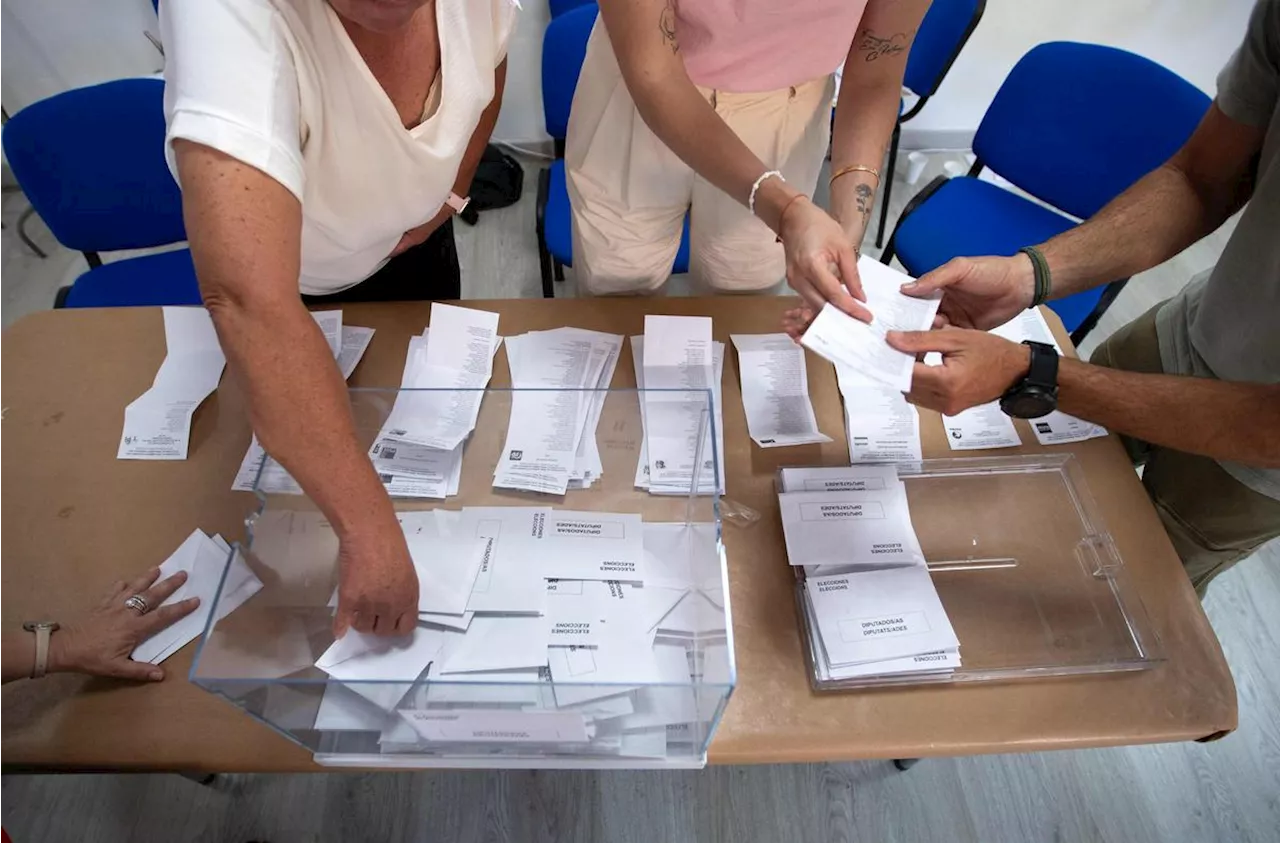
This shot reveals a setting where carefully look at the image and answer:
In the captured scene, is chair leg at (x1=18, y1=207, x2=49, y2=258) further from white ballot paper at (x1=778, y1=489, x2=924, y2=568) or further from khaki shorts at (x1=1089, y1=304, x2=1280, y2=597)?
khaki shorts at (x1=1089, y1=304, x2=1280, y2=597)

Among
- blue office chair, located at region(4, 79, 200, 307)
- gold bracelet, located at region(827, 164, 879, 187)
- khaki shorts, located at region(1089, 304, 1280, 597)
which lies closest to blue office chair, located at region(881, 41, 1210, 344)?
khaki shorts, located at region(1089, 304, 1280, 597)

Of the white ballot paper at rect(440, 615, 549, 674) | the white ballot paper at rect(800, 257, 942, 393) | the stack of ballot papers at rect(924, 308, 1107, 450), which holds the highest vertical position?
the white ballot paper at rect(800, 257, 942, 393)

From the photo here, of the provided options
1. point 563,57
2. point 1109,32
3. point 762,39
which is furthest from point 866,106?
point 1109,32

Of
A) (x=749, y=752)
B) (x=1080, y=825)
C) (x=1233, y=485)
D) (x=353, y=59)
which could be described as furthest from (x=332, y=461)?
(x=1080, y=825)

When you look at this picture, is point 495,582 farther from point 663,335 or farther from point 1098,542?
point 1098,542

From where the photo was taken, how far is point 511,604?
3.27ft

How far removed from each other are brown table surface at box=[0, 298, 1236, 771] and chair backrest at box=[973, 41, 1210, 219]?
1.07m

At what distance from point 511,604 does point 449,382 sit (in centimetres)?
45

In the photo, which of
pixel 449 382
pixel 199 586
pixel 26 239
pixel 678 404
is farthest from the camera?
pixel 26 239

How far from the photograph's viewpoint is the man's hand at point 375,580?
84cm

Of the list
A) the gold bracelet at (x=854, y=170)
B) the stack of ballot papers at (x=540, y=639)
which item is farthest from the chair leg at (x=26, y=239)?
the gold bracelet at (x=854, y=170)

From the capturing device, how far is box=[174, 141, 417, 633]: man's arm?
74 cm

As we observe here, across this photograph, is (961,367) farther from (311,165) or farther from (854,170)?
(311,165)

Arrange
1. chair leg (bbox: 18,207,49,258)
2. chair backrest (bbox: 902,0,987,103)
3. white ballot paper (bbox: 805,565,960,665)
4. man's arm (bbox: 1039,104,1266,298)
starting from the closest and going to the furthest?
white ballot paper (bbox: 805,565,960,665) < man's arm (bbox: 1039,104,1266,298) < chair backrest (bbox: 902,0,987,103) < chair leg (bbox: 18,207,49,258)
